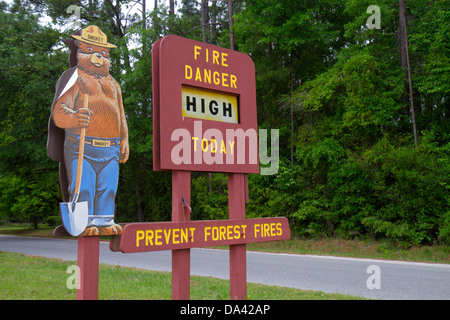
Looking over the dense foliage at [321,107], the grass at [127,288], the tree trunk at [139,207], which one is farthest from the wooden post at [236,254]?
the tree trunk at [139,207]

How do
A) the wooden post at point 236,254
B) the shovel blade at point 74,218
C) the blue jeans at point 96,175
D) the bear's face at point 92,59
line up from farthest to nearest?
the bear's face at point 92,59 < the blue jeans at point 96,175 < the shovel blade at point 74,218 < the wooden post at point 236,254

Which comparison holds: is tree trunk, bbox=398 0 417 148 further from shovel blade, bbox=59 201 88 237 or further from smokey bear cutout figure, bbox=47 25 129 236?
shovel blade, bbox=59 201 88 237

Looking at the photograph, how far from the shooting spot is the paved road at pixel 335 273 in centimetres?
730

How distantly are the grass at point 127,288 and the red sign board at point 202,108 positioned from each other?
95.2 inches

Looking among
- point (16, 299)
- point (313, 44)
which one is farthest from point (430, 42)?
point (16, 299)

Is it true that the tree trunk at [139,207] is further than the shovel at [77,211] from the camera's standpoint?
Yes

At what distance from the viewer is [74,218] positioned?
5.47 meters

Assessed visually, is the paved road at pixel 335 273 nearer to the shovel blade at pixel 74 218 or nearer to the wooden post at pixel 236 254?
the wooden post at pixel 236 254

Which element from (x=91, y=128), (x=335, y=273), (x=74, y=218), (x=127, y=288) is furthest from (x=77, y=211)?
(x=335, y=273)

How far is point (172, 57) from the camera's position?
4492 millimetres

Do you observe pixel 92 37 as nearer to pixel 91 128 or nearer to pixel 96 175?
pixel 91 128

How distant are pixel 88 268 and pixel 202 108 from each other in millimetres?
2527

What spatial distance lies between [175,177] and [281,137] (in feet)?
47.7
